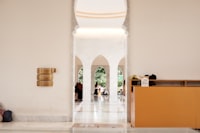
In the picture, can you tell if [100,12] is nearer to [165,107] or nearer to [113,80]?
[113,80]

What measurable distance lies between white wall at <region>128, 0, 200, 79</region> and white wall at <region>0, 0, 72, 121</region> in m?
1.85

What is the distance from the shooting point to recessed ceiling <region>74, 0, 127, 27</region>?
11.7 metres

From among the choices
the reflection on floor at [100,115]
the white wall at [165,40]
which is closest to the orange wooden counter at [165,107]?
the reflection on floor at [100,115]

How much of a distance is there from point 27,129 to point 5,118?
141 centimetres

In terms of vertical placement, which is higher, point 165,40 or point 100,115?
point 165,40

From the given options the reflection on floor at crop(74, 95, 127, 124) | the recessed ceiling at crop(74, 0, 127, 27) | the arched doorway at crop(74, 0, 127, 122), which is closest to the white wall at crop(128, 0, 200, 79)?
the reflection on floor at crop(74, 95, 127, 124)

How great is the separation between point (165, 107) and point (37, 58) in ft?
12.1

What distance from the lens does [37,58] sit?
8117 millimetres

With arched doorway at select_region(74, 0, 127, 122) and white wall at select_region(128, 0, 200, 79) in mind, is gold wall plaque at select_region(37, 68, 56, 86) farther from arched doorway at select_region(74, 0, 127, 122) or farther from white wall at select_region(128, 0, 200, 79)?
arched doorway at select_region(74, 0, 127, 122)

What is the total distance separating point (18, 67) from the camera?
8.12 m

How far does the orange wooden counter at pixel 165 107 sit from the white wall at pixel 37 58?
2.12m

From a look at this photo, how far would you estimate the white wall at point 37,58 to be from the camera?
8.09 meters

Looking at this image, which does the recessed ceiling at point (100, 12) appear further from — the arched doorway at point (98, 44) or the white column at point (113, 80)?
the white column at point (113, 80)

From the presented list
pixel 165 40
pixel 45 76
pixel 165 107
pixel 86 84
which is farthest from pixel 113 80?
pixel 165 107
